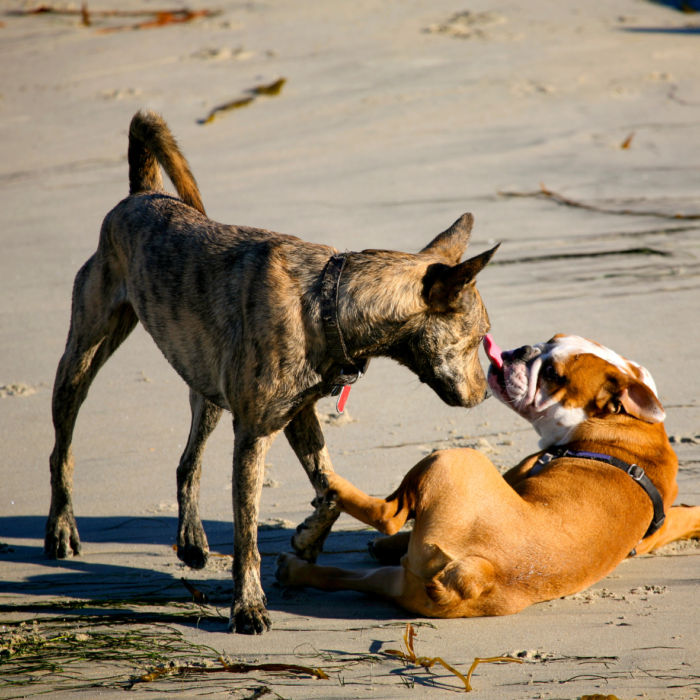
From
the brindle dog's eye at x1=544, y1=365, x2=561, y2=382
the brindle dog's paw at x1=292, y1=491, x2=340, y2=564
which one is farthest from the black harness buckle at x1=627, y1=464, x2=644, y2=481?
the brindle dog's paw at x1=292, y1=491, x2=340, y2=564

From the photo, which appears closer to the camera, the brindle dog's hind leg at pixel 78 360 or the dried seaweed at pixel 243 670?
the dried seaweed at pixel 243 670

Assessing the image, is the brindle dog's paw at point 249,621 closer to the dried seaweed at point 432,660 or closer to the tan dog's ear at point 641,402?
the dried seaweed at point 432,660

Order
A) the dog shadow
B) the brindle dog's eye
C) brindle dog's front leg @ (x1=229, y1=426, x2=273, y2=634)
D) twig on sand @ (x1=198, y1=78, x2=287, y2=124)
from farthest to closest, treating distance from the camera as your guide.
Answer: twig on sand @ (x1=198, y1=78, x2=287, y2=124)
the brindle dog's eye
the dog shadow
brindle dog's front leg @ (x1=229, y1=426, x2=273, y2=634)

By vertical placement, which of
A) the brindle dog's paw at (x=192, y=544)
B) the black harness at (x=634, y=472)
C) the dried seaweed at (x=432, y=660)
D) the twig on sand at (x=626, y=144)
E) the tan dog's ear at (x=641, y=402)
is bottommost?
the brindle dog's paw at (x=192, y=544)

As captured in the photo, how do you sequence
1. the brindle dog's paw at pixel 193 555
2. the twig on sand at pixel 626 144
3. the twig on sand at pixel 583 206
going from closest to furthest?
the brindle dog's paw at pixel 193 555 → the twig on sand at pixel 583 206 → the twig on sand at pixel 626 144

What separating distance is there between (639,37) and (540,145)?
4.10 m

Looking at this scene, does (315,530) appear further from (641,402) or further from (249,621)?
(641,402)

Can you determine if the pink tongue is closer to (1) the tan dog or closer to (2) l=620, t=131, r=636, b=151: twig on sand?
(1) the tan dog

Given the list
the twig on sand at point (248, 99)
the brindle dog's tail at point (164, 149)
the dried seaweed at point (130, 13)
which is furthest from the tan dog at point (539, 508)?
the dried seaweed at point (130, 13)

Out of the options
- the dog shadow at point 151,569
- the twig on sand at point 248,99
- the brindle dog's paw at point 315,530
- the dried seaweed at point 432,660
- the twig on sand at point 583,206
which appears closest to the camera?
the dried seaweed at point 432,660

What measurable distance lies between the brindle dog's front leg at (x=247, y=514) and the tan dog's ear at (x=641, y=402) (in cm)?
188

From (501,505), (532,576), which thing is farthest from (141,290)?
(532,576)

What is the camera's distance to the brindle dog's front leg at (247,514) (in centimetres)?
335

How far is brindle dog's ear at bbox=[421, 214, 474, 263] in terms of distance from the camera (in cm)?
362
